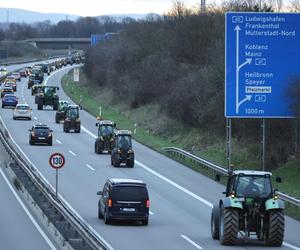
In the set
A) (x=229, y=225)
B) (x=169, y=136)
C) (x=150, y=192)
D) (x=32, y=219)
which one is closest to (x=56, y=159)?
(x=32, y=219)

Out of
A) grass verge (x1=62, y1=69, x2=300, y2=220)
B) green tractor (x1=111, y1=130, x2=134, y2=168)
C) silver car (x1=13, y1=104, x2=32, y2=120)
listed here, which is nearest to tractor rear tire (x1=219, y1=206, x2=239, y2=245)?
grass verge (x1=62, y1=69, x2=300, y2=220)

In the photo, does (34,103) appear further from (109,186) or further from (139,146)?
(109,186)

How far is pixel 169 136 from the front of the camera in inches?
2437

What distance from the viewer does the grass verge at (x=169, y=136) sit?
4027 cm

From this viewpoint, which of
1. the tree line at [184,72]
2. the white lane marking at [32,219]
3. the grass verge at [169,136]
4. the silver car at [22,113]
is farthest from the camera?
the silver car at [22,113]

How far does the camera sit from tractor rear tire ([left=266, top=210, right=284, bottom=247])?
873 inches

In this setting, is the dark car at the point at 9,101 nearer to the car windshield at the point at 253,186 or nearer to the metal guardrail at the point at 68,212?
the metal guardrail at the point at 68,212

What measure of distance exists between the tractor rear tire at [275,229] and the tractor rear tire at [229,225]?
0.81 m

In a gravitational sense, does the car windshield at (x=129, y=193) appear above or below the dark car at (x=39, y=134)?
above

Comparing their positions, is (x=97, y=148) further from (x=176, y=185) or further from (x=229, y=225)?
(x=229, y=225)

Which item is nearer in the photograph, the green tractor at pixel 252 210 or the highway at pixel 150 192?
the green tractor at pixel 252 210

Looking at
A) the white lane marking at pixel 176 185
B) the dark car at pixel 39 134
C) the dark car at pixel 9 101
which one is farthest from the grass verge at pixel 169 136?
the dark car at pixel 9 101

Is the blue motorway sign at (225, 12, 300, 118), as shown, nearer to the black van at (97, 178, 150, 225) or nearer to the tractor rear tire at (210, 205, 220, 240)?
the black van at (97, 178, 150, 225)

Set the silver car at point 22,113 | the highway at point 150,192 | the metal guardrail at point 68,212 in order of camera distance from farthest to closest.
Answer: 1. the silver car at point 22,113
2. the highway at point 150,192
3. the metal guardrail at point 68,212
